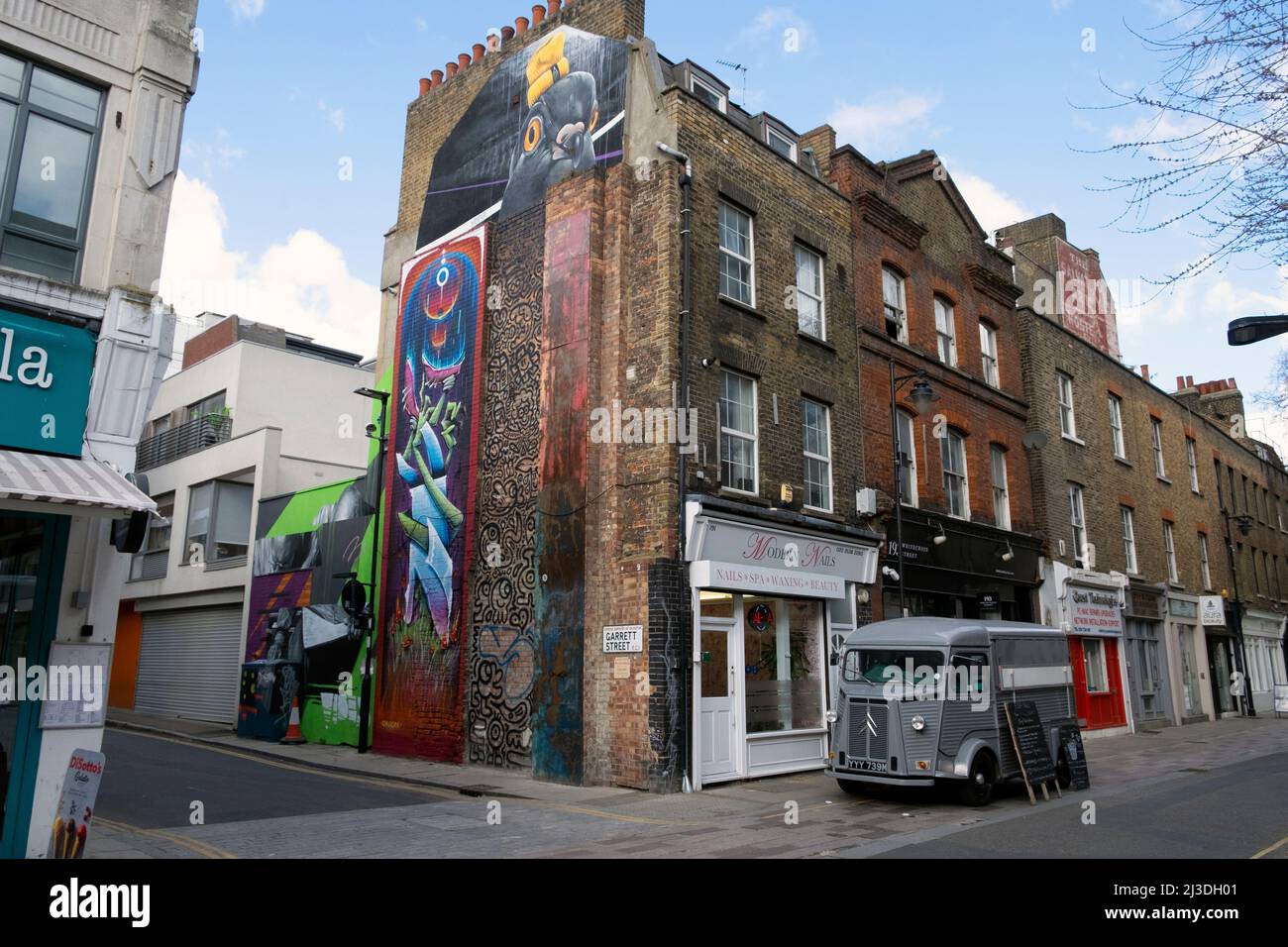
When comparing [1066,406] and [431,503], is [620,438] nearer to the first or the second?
[431,503]

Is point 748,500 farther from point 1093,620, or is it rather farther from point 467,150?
point 1093,620

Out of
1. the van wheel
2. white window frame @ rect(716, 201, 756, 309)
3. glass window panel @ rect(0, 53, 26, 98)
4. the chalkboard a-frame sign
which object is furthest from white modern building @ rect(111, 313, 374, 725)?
the chalkboard a-frame sign

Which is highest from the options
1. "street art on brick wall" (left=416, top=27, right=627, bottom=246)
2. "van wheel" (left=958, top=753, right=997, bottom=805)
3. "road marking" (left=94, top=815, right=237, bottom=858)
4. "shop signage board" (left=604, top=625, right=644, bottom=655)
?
"street art on brick wall" (left=416, top=27, right=627, bottom=246)

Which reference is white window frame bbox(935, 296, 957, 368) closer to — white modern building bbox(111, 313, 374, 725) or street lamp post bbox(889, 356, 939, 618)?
street lamp post bbox(889, 356, 939, 618)

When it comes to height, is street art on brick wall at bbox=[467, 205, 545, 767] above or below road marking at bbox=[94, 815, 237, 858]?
above

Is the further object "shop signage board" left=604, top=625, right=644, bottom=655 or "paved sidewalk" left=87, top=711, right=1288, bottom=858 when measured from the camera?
"shop signage board" left=604, top=625, right=644, bottom=655

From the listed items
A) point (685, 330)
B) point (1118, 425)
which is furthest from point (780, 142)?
point (1118, 425)

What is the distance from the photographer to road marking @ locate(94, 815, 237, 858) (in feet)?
27.7

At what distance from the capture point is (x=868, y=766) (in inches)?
469

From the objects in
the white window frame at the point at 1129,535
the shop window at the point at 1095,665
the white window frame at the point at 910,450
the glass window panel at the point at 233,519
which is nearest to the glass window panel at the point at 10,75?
the white window frame at the point at 910,450

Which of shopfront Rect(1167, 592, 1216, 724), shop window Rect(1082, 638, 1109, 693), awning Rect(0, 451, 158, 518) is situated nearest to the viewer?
awning Rect(0, 451, 158, 518)

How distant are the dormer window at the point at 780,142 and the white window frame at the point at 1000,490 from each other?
8.90 metres

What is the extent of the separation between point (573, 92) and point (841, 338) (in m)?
7.05

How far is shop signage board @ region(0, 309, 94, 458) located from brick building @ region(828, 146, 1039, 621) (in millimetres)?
13654
